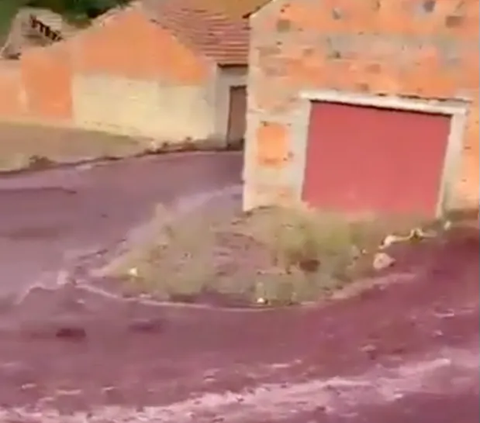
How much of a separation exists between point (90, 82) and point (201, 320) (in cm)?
23

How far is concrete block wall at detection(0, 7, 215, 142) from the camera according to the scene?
0.93 m

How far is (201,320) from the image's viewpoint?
35.1 inches

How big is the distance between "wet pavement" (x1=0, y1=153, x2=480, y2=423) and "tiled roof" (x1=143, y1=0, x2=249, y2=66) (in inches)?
3.7

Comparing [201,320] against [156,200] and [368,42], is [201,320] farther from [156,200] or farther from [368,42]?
[368,42]

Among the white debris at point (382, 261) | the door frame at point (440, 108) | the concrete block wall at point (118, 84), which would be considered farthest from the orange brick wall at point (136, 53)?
the white debris at point (382, 261)

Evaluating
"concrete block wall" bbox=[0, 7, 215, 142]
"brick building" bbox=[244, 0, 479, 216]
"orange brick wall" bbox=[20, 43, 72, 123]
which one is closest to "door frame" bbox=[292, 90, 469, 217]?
"brick building" bbox=[244, 0, 479, 216]

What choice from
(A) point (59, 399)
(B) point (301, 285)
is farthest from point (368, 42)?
(A) point (59, 399)

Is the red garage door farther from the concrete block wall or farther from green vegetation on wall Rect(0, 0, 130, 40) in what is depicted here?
green vegetation on wall Rect(0, 0, 130, 40)

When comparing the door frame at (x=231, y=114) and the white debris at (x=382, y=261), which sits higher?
the door frame at (x=231, y=114)

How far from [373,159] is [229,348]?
20cm

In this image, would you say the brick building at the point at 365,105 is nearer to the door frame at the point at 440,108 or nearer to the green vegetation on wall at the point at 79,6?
the door frame at the point at 440,108

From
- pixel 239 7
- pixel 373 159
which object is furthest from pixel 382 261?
pixel 239 7

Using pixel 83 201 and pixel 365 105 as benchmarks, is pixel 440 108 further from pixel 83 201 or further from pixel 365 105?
pixel 83 201

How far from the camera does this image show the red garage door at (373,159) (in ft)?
2.91
